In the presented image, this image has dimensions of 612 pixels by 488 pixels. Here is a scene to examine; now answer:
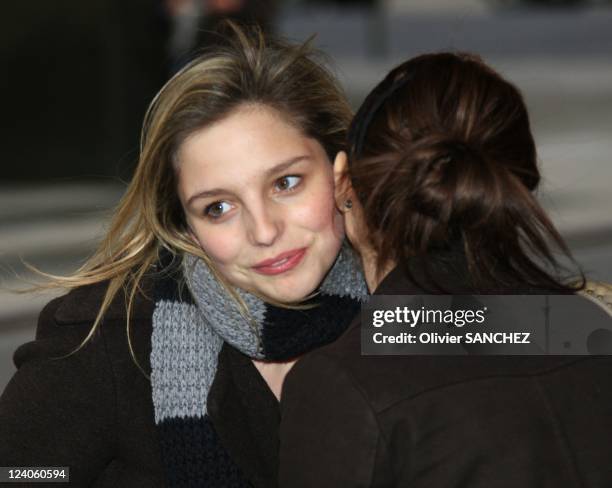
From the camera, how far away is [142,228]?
136 inches

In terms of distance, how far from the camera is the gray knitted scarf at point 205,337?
10.2ft

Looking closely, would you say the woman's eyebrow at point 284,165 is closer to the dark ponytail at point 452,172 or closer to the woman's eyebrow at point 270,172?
the woman's eyebrow at point 270,172

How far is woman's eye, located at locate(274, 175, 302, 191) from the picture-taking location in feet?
10.1

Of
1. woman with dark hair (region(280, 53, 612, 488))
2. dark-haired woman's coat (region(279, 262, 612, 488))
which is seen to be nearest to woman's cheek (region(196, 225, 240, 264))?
woman with dark hair (region(280, 53, 612, 488))

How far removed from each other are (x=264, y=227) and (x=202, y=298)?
375 mm

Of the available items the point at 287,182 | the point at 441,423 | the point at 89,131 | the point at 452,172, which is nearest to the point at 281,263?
the point at 287,182

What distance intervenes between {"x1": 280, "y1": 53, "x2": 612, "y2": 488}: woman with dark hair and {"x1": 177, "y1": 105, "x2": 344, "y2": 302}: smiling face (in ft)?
2.05

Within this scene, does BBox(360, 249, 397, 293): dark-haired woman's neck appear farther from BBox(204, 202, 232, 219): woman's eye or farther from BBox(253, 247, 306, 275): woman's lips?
BBox(204, 202, 232, 219): woman's eye

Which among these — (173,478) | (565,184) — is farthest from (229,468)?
(565,184)

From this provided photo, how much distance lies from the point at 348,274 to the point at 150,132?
620 millimetres

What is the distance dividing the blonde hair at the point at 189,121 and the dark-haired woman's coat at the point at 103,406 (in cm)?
4

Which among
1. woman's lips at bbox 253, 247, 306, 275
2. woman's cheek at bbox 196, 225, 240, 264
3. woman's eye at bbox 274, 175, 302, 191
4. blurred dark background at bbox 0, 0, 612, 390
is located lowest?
woman's lips at bbox 253, 247, 306, 275

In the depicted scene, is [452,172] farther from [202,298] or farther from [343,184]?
[202,298]

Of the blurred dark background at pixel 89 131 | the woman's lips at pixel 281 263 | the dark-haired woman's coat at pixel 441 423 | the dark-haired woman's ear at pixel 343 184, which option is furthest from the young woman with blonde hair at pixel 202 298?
the blurred dark background at pixel 89 131
